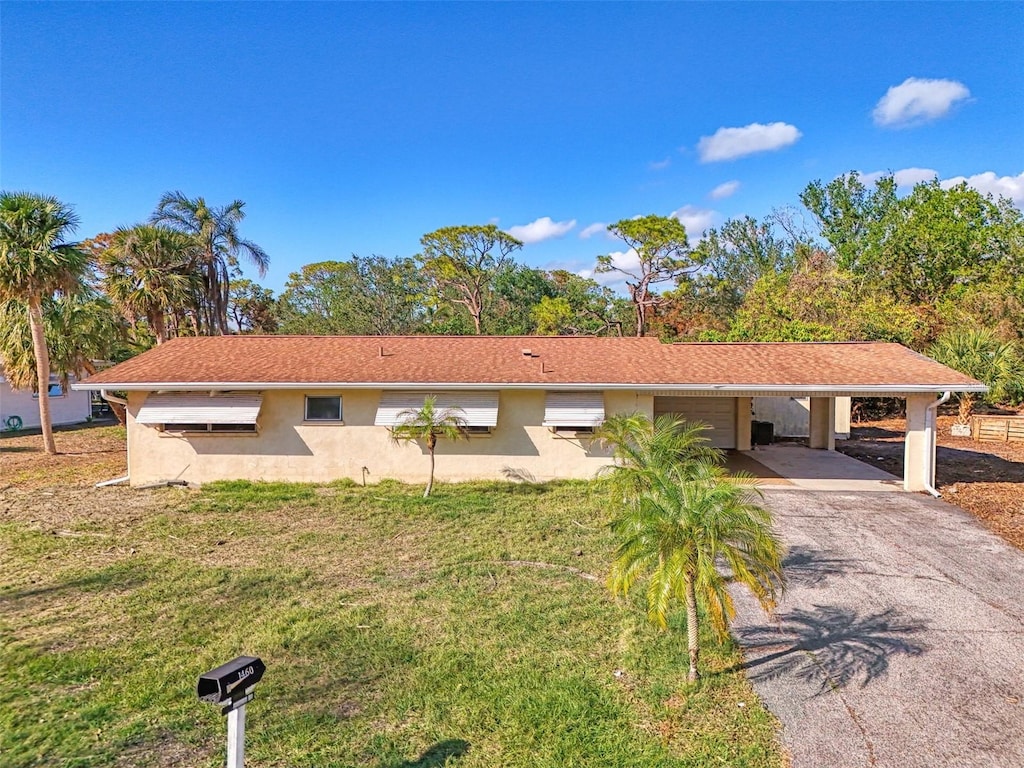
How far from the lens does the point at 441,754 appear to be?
4.02 metres

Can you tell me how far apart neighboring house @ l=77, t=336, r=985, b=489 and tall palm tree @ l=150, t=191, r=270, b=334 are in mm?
16655

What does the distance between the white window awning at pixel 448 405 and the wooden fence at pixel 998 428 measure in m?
18.6

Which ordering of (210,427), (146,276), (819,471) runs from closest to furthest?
(210,427)
(819,471)
(146,276)

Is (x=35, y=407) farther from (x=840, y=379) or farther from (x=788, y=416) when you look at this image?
(x=788, y=416)

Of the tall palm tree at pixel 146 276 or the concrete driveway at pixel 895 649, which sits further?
the tall palm tree at pixel 146 276

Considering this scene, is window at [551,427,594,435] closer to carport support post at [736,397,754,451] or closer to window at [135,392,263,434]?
window at [135,392,263,434]

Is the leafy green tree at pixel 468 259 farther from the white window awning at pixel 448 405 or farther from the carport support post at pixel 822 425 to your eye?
the white window awning at pixel 448 405

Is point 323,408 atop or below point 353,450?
atop

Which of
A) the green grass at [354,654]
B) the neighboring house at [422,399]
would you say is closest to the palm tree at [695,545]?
the green grass at [354,654]

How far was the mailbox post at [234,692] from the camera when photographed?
292 cm

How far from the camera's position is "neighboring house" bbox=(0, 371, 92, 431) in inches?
957

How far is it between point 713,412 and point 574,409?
362 inches

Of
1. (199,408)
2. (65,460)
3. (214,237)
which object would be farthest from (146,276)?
(199,408)

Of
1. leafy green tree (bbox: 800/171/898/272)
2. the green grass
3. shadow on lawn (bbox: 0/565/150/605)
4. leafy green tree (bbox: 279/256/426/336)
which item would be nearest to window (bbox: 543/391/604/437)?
the green grass
